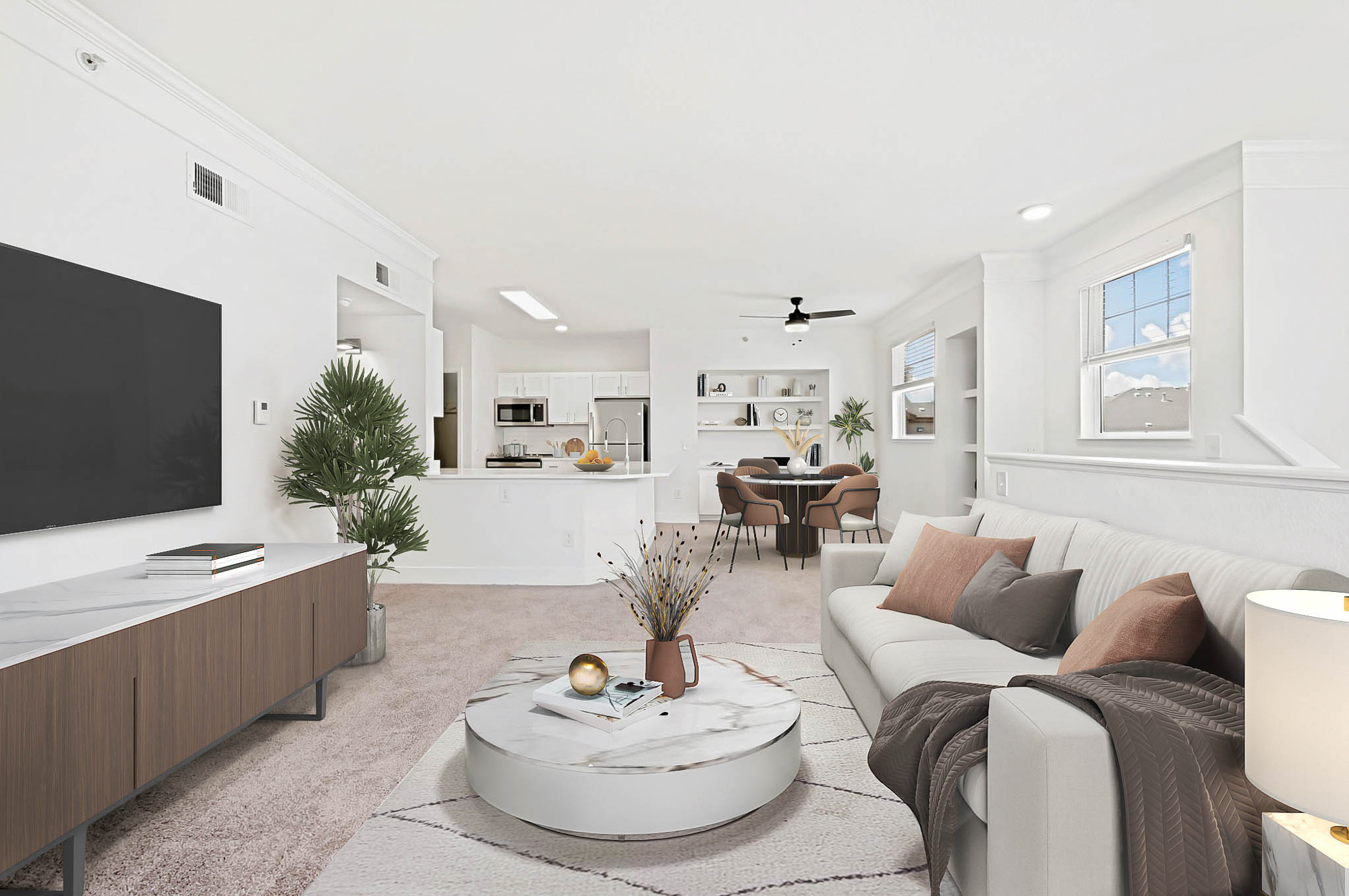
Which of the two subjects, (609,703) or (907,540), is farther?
(907,540)

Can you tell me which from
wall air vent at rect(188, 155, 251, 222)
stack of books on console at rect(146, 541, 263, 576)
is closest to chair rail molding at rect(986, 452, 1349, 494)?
stack of books on console at rect(146, 541, 263, 576)

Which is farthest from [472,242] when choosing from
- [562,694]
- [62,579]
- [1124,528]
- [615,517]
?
[1124,528]

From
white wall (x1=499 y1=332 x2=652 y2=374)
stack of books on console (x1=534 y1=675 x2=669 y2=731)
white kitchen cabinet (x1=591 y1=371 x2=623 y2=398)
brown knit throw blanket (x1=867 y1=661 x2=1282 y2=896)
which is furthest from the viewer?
white wall (x1=499 y1=332 x2=652 y2=374)

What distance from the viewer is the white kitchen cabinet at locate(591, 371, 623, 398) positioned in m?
9.91

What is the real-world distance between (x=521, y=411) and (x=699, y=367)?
97.9 inches

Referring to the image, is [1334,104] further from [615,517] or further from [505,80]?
[615,517]

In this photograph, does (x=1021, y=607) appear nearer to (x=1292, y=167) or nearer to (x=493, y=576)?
(x=1292, y=167)

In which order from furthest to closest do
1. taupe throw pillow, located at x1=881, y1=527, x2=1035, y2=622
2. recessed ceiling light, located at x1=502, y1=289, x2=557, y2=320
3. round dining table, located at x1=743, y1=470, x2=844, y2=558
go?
recessed ceiling light, located at x1=502, y1=289, x2=557, y2=320 < round dining table, located at x1=743, y1=470, x2=844, y2=558 < taupe throw pillow, located at x1=881, y1=527, x2=1035, y2=622

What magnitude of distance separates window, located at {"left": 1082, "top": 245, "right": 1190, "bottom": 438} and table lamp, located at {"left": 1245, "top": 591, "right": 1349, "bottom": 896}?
3469 mm

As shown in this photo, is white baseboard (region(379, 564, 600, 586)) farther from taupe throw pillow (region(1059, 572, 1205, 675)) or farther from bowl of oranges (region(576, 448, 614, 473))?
taupe throw pillow (region(1059, 572, 1205, 675))

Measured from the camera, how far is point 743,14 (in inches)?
98.3

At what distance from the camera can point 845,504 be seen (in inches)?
248

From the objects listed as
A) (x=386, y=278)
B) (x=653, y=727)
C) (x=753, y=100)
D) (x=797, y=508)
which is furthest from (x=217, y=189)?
(x=797, y=508)

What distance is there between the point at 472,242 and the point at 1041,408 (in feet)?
15.1
